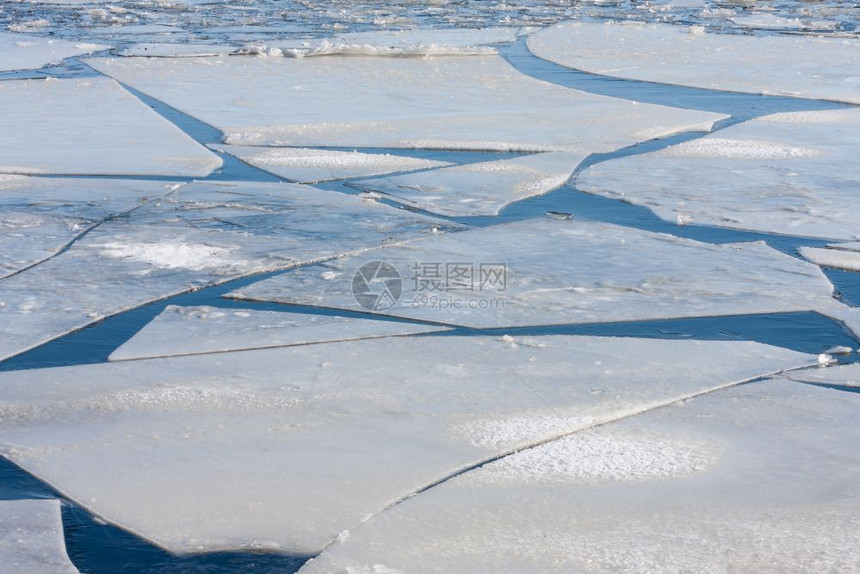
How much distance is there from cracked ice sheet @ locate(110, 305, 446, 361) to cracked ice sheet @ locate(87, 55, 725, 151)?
101 inches

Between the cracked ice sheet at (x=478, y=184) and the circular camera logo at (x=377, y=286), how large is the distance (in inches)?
31.0

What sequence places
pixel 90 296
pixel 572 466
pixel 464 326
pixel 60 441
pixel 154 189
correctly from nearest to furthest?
pixel 572 466 < pixel 60 441 < pixel 464 326 < pixel 90 296 < pixel 154 189

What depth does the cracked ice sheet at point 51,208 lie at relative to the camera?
3.82 metres

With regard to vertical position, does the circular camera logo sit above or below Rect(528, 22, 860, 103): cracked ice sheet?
below

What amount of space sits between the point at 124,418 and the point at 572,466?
1.06 m

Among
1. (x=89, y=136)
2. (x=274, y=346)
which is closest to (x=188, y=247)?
(x=274, y=346)

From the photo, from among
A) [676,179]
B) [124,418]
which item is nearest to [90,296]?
[124,418]

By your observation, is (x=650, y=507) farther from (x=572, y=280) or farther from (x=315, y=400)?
(x=572, y=280)

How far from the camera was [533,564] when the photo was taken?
186cm

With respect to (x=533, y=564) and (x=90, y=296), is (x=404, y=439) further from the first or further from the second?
(x=90, y=296)

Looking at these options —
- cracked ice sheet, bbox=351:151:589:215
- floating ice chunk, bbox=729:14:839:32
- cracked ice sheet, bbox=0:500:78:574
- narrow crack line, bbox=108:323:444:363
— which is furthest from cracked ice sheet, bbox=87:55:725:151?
floating ice chunk, bbox=729:14:839:32

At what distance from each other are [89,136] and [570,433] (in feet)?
13.7

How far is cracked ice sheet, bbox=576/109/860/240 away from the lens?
424 cm

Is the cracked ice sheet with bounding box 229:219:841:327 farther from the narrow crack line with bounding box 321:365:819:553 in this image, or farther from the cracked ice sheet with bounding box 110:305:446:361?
the narrow crack line with bounding box 321:365:819:553
